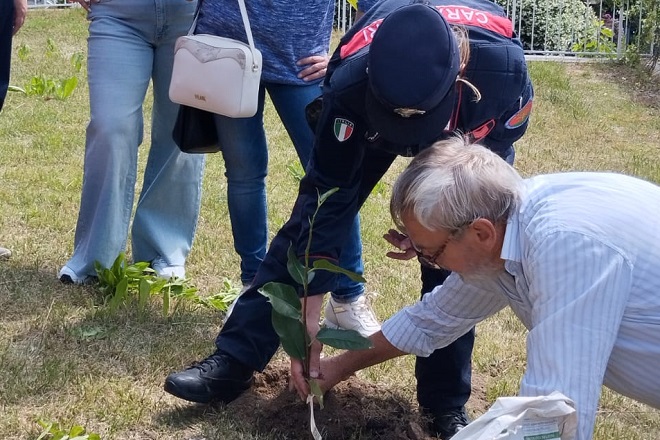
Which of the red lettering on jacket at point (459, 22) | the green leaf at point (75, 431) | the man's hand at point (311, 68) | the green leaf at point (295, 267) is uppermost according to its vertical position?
the red lettering on jacket at point (459, 22)

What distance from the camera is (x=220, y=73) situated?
9.84 feet

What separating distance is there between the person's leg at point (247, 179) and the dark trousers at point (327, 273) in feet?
1.91

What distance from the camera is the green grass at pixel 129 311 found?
279cm

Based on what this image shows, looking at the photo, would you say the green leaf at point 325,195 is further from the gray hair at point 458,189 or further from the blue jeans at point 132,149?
the blue jeans at point 132,149

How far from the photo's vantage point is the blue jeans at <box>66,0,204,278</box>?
3.42 m

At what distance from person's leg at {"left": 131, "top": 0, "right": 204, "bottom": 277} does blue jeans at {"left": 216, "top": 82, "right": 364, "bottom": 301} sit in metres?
0.52

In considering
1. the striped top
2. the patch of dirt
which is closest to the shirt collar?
the striped top

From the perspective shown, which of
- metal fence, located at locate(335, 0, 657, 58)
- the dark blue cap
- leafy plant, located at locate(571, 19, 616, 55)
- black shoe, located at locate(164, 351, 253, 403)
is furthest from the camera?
metal fence, located at locate(335, 0, 657, 58)

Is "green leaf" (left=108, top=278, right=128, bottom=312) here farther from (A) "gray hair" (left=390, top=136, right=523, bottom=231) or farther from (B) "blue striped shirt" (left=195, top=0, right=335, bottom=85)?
(A) "gray hair" (left=390, top=136, right=523, bottom=231)

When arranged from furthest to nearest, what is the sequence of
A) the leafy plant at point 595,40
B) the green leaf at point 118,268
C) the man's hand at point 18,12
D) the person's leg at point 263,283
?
the leafy plant at point 595,40 < the man's hand at point 18,12 < the green leaf at point 118,268 < the person's leg at point 263,283

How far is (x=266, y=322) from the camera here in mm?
2777

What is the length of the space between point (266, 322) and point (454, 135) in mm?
900

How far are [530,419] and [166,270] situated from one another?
2.30m

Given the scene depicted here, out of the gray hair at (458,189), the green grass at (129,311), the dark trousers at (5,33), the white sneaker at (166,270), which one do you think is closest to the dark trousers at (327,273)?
the green grass at (129,311)
